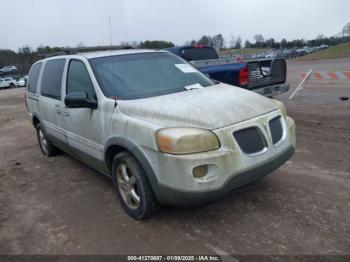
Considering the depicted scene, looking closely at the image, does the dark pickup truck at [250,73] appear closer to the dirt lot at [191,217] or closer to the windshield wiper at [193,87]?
the dirt lot at [191,217]

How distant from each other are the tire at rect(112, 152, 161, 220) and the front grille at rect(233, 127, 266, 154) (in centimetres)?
102

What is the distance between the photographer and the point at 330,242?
126 inches

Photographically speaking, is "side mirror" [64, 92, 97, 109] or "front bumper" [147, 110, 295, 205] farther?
"side mirror" [64, 92, 97, 109]

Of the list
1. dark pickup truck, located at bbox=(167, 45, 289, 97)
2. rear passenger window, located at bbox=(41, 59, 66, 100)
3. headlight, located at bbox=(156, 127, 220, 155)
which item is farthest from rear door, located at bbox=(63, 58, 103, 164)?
dark pickup truck, located at bbox=(167, 45, 289, 97)

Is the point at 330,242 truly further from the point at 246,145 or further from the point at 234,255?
the point at 246,145

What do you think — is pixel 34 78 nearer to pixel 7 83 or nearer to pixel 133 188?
pixel 133 188

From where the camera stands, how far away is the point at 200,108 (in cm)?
343

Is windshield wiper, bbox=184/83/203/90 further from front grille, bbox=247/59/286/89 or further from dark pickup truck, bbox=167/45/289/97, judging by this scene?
front grille, bbox=247/59/286/89

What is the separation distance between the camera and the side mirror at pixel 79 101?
399 cm

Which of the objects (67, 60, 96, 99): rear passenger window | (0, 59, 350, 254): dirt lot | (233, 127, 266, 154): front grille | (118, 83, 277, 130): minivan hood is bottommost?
(0, 59, 350, 254): dirt lot

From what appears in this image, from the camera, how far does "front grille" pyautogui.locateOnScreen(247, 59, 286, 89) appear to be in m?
8.13

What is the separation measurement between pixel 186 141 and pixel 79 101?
5.13ft

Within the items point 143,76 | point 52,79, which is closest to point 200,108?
point 143,76

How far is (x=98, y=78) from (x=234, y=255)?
8.18 feet
